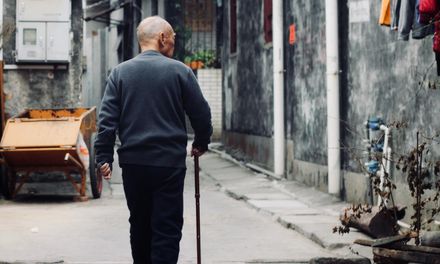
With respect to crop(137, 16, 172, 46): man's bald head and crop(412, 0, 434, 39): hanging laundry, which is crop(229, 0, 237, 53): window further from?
crop(137, 16, 172, 46): man's bald head

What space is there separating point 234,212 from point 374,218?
3298 mm

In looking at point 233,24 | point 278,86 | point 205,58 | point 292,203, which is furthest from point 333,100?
point 205,58

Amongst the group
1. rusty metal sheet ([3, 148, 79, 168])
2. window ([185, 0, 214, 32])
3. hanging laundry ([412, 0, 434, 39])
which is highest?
window ([185, 0, 214, 32])

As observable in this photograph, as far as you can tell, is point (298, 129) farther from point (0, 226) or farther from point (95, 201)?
point (0, 226)

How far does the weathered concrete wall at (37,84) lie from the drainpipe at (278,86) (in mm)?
3394

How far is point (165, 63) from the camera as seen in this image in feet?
20.0

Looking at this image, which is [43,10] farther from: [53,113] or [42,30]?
[53,113]

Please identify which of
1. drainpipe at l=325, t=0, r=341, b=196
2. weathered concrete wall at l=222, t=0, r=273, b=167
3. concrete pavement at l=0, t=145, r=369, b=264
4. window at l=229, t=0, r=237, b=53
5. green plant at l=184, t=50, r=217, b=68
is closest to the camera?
A: concrete pavement at l=0, t=145, r=369, b=264

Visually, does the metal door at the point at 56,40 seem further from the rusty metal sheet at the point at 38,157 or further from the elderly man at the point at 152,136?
the elderly man at the point at 152,136

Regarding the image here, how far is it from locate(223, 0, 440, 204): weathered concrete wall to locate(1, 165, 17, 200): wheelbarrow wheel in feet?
14.4

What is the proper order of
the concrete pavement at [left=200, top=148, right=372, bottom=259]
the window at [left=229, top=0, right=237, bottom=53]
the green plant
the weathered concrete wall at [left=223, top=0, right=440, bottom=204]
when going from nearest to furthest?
the concrete pavement at [left=200, top=148, right=372, bottom=259], the weathered concrete wall at [left=223, top=0, right=440, bottom=204], the window at [left=229, top=0, right=237, bottom=53], the green plant

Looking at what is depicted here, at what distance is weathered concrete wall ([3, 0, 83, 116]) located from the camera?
1606cm

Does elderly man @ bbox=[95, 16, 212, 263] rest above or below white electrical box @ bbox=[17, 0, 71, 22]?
below

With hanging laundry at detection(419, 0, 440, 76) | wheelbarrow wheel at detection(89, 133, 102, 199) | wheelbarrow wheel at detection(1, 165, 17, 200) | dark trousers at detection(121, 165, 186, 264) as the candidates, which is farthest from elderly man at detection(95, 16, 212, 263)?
wheelbarrow wheel at detection(1, 165, 17, 200)
